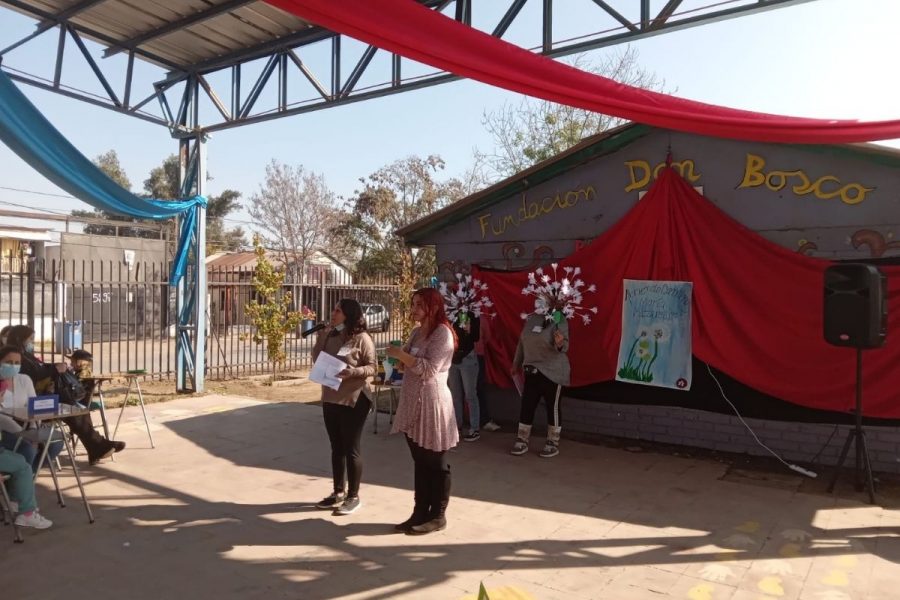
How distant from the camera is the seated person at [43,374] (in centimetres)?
563

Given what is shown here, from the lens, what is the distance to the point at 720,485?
5832 mm

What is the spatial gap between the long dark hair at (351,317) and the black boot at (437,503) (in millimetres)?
1245

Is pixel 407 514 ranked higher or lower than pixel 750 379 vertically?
lower

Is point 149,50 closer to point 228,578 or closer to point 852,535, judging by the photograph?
point 228,578

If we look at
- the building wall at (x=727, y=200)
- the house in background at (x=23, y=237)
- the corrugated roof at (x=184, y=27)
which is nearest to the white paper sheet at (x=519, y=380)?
the building wall at (x=727, y=200)

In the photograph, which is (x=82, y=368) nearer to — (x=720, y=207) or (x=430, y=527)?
(x=430, y=527)

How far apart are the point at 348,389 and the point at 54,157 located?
3.81m

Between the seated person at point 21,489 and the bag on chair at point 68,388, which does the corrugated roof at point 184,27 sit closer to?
the bag on chair at point 68,388

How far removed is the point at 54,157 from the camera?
593 cm

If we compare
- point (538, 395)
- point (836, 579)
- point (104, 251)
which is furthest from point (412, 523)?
point (104, 251)

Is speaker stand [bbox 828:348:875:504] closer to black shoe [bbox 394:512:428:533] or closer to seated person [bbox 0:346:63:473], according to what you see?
black shoe [bbox 394:512:428:533]

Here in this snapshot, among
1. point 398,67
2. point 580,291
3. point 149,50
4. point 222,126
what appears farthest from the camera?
point 222,126

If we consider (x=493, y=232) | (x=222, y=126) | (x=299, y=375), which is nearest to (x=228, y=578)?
(x=493, y=232)

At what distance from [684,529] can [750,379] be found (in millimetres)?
2283
